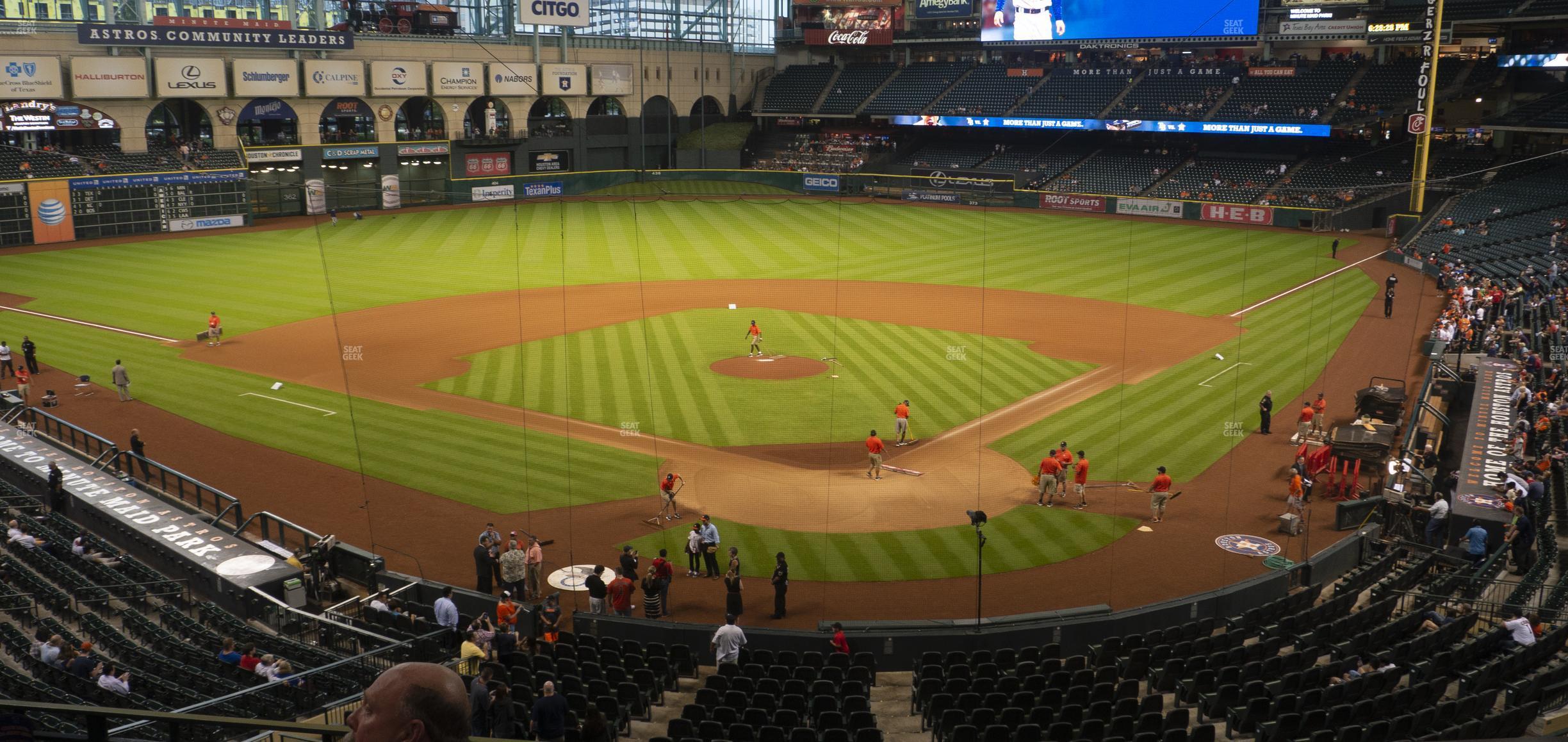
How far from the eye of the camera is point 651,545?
2084 cm

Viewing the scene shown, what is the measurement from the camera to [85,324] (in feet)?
123

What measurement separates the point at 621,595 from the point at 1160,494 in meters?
10.7

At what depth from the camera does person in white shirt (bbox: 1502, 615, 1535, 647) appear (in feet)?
45.7

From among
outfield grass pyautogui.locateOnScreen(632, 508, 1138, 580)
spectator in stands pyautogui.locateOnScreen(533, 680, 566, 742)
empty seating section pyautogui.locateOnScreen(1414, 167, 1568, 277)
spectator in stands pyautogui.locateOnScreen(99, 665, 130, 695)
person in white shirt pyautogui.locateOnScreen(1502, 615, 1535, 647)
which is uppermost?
empty seating section pyautogui.locateOnScreen(1414, 167, 1568, 277)

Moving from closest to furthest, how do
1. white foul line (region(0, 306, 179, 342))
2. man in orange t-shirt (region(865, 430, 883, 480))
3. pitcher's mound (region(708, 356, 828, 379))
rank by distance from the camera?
man in orange t-shirt (region(865, 430, 883, 480)) → pitcher's mound (region(708, 356, 828, 379)) → white foul line (region(0, 306, 179, 342))

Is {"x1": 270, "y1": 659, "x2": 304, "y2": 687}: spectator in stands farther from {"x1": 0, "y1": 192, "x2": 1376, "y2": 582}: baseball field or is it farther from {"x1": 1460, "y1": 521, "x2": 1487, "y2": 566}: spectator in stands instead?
{"x1": 1460, "y1": 521, "x2": 1487, "y2": 566}: spectator in stands

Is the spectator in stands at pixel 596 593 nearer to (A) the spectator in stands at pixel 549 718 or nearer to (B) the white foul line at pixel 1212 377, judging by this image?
(A) the spectator in stands at pixel 549 718

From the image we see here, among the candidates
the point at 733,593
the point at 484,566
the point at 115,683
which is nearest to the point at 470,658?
the point at 484,566

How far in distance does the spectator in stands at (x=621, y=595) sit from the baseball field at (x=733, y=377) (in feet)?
8.27

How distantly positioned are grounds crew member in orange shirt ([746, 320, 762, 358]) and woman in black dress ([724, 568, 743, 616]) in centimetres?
1604

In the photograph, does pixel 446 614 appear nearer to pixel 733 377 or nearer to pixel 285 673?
pixel 285 673

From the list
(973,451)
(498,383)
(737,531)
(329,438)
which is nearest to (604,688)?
(737,531)

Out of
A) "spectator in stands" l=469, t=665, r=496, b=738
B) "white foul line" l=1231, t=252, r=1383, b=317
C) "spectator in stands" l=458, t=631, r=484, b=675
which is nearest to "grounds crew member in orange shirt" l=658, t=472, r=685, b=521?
"spectator in stands" l=458, t=631, r=484, b=675

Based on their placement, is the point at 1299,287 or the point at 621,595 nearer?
the point at 621,595
